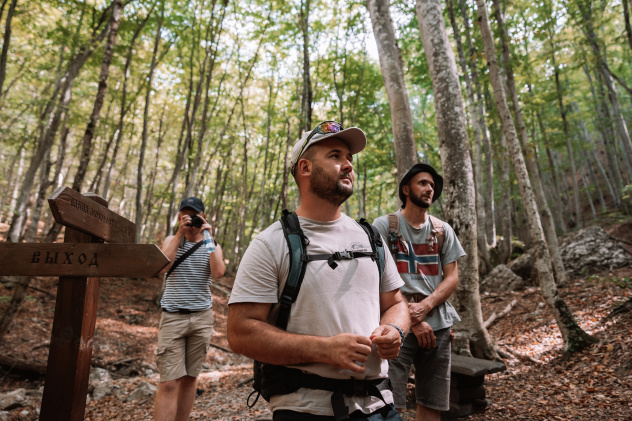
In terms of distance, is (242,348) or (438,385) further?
(438,385)

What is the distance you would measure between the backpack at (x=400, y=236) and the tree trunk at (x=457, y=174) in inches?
76.1

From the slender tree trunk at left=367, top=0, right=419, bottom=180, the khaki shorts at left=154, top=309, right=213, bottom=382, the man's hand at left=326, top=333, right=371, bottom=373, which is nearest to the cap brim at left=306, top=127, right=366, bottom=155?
the man's hand at left=326, top=333, right=371, bottom=373

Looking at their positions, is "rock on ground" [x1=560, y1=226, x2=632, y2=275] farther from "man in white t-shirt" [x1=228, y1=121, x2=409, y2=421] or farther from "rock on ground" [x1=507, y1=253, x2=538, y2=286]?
"man in white t-shirt" [x1=228, y1=121, x2=409, y2=421]

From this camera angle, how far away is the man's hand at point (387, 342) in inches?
61.1

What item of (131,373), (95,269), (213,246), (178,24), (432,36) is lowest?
(131,373)

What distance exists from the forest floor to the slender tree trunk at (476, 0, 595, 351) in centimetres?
30

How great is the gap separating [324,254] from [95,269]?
6.30ft

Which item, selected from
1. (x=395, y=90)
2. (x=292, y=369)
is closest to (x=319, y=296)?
(x=292, y=369)

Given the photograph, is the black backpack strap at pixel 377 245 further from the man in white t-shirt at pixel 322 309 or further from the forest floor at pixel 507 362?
the forest floor at pixel 507 362

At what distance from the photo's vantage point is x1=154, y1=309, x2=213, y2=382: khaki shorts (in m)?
3.71

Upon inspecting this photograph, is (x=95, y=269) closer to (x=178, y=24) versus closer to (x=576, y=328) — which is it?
(x=576, y=328)

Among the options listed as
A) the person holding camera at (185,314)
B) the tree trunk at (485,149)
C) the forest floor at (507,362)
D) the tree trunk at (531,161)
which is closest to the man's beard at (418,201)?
the person holding camera at (185,314)

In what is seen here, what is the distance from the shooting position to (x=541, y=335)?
746cm

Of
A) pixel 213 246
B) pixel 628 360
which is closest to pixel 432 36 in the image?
pixel 213 246
